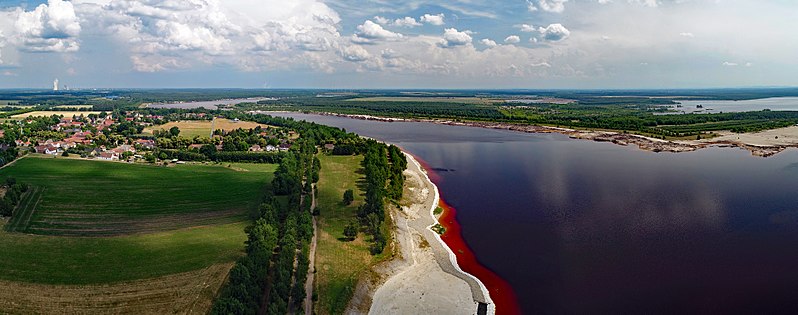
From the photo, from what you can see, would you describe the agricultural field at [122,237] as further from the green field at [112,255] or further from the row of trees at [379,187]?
the row of trees at [379,187]

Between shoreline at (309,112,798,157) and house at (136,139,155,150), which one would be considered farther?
shoreline at (309,112,798,157)

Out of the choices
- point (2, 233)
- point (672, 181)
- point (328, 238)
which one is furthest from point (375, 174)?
point (672, 181)

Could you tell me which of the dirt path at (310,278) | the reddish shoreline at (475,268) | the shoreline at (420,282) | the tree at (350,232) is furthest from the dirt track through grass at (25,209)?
the reddish shoreline at (475,268)

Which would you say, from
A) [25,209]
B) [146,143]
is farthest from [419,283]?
[146,143]

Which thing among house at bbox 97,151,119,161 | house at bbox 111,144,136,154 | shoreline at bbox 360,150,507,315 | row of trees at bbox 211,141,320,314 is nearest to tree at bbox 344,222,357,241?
row of trees at bbox 211,141,320,314

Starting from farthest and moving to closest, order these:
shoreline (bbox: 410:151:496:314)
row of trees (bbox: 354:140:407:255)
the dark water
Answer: row of trees (bbox: 354:140:407:255)
the dark water
shoreline (bbox: 410:151:496:314)

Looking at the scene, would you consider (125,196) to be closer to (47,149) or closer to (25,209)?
(25,209)

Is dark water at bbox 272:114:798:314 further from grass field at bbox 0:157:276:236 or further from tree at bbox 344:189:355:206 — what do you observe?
grass field at bbox 0:157:276:236
